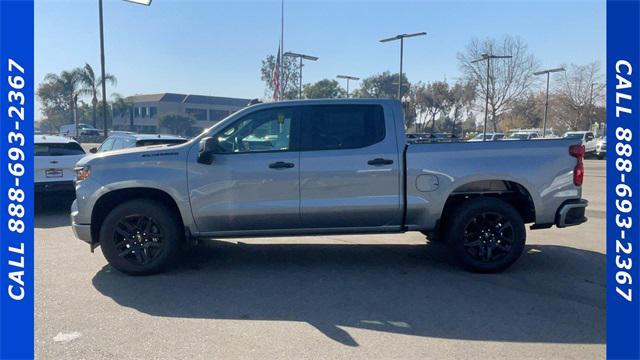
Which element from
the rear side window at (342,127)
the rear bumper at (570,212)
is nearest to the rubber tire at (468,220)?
the rear bumper at (570,212)

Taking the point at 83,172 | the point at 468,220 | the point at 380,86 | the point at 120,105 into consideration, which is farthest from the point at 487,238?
the point at 380,86

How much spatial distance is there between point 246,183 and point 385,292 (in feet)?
6.39

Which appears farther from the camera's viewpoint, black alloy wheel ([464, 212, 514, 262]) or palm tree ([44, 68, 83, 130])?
palm tree ([44, 68, 83, 130])

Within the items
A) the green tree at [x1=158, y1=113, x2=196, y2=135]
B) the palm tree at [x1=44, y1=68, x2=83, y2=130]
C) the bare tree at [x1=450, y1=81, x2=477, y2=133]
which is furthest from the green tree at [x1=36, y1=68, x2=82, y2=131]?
the bare tree at [x1=450, y1=81, x2=477, y2=133]

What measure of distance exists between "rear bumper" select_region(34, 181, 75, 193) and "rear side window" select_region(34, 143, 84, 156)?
593 millimetres

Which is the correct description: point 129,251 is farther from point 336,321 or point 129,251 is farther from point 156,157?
point 336,321

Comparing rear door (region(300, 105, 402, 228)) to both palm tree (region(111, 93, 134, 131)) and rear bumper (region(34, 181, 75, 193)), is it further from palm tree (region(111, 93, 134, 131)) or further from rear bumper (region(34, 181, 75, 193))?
palm tree (region(111, 93, 134, 131))

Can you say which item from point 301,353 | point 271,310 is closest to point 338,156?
point 271,310

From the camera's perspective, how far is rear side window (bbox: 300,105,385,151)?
539 centimetres

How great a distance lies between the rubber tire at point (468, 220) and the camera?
17.6 ft

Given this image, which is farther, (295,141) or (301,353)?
(295,141)

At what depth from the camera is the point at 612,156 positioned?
417 cm

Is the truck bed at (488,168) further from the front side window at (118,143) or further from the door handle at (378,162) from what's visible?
the front side window at (118,143)

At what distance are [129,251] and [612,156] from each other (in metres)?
5.09
